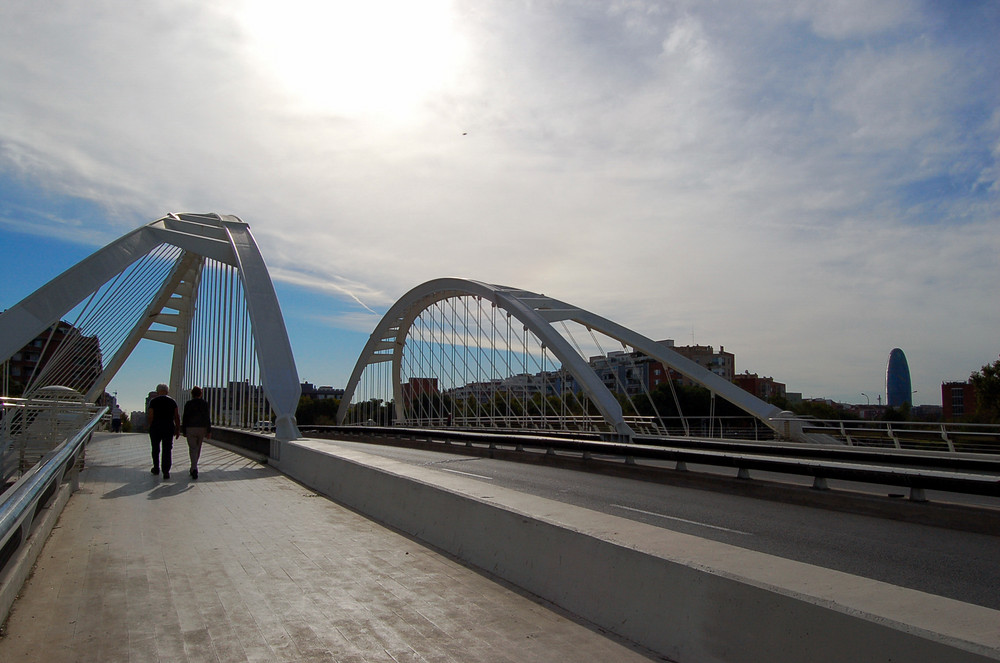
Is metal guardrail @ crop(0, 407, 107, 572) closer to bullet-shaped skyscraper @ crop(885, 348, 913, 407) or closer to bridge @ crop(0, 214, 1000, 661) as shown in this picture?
bridge @ crop(0, 214, 1000, 661)

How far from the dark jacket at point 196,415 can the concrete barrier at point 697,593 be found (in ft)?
22.3

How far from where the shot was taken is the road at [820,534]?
641 cm

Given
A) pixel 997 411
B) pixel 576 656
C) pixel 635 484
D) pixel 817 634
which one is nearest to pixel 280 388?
pixel 635 484

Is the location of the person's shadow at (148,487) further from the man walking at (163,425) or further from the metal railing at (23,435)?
the metal railing at (23,435)

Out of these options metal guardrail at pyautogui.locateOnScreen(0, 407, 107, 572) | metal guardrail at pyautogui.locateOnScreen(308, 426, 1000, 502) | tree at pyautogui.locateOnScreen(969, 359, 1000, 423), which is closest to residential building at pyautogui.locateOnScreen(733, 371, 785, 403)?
tree at pyautogui.locateOnScreen(969, 359, 1000, 423)

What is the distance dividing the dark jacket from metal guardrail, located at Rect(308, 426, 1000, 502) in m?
8.34

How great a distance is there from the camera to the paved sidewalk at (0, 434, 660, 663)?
4070 millimetres

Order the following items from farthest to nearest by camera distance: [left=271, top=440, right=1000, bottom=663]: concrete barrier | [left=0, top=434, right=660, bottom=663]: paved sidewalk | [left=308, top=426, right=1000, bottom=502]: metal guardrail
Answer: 1. [left=308, top=426, right=1000, bottom=502]: metal guardrail
2. [left=0, top=434, right=660, bottom=663]: paved sidewalk
3. [left=271, top=440, right=1000, bottom=663]: concrete barrier

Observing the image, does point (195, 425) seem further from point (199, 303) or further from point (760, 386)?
point (760, 386)

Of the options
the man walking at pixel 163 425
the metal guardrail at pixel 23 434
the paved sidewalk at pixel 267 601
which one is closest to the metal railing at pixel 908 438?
Answer: the paved sidewalk at pixel 267 601

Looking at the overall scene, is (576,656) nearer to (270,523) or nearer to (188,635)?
(188,635)

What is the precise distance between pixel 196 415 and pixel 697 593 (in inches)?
402

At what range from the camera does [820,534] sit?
332 inches

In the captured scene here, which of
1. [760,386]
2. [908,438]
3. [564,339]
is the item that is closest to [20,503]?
[564,339]
